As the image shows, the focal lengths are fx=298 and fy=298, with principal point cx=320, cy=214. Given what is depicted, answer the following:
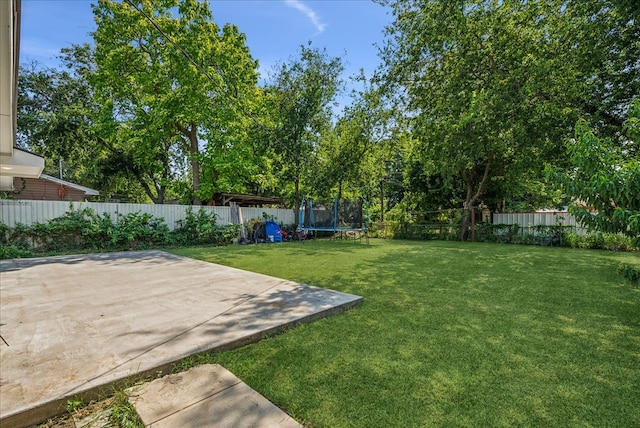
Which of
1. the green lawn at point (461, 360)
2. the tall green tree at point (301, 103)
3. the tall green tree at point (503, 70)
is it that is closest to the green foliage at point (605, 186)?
the green lawn at point (461, 360)

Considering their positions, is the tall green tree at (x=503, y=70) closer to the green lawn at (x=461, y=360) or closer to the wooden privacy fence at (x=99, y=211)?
the green lawn at (x=461, y=360)

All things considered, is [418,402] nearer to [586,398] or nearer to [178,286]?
[586,398]

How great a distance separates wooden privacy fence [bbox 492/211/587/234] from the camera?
33.3 feet

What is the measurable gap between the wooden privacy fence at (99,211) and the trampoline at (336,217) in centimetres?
154

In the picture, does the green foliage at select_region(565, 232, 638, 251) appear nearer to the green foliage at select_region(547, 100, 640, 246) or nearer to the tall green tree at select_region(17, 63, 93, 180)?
the green foliage at select_region(547, 100, 640, 246)

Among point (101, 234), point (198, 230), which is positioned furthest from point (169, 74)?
point (101, 234)

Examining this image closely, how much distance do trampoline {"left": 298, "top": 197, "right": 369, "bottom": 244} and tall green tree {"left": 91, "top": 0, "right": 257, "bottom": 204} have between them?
Answer: 5.06m

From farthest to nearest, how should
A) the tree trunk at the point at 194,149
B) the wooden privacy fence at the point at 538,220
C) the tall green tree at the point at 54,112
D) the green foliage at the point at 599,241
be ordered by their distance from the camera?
the tree trunk at the point at 194,149
the tall green tree at the point at 54,112
the wooden privacy fence at the point at 538,220
the green foliage at the point at 599,241

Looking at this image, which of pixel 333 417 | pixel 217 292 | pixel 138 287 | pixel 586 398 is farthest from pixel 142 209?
pixel 586 398

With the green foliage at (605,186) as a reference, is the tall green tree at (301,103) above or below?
above

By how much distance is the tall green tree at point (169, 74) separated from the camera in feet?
40.7

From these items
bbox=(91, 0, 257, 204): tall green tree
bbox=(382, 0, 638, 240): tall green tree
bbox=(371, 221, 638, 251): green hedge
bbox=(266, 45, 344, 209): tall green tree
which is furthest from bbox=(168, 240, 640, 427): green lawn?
bbox=(91, 0, 257, 204): tall green tree

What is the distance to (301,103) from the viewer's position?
44.5ft

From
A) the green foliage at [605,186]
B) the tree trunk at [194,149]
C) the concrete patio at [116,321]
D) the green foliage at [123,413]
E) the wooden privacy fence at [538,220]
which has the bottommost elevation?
the green foliage at [123,413]
